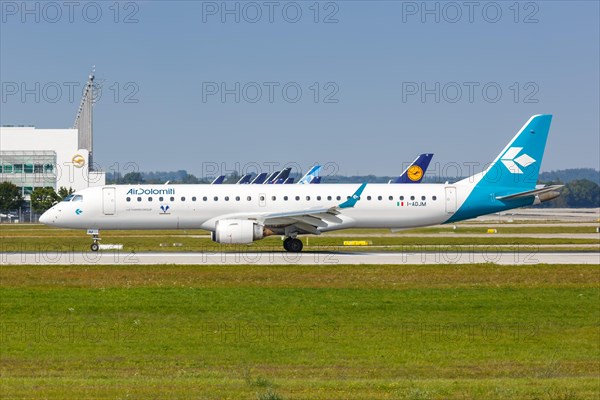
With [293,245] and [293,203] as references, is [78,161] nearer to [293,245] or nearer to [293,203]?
[293,203]

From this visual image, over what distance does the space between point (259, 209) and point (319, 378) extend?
30.3m

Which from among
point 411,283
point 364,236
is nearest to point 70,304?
point 411,283

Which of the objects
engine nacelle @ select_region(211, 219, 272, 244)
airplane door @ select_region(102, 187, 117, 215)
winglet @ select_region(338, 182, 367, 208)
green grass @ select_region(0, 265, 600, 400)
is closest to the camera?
green grass @ select_region(0, 265, 600, 400)

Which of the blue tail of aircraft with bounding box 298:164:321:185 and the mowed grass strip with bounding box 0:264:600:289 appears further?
the blue tail of aircraft with bounding box 298:164:321:185

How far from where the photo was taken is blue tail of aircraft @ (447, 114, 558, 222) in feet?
162

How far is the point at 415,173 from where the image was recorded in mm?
90312

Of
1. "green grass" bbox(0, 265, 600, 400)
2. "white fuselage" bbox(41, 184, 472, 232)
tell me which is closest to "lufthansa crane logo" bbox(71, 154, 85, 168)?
"white fuselage" bbox(41, 184, 472, 232)

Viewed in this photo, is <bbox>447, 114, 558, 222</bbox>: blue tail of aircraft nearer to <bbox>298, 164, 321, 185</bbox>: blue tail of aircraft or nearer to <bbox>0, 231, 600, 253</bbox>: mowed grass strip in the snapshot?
<bbox>0, 231, 600, 253</bbox>: mowed grass strip

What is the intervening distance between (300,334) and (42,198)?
339ft

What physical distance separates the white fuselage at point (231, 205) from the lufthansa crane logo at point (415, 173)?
39393 mm

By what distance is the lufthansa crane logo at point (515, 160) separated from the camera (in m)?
50.3

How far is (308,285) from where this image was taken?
32812mm

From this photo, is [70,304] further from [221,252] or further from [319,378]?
[221,252]

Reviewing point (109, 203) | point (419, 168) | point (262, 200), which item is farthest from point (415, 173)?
point (109, 203)
